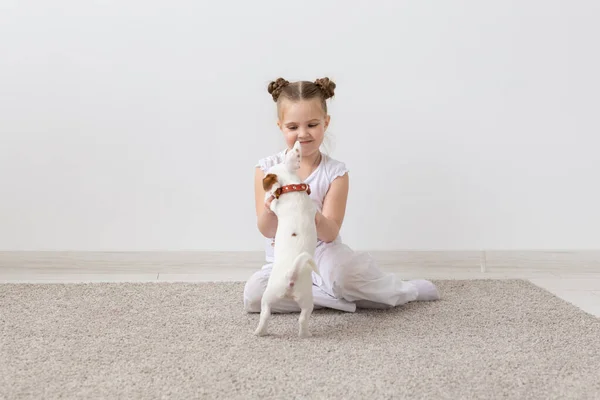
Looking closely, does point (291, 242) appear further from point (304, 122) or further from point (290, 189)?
point (304, 122)

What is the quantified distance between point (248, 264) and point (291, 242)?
0.79m

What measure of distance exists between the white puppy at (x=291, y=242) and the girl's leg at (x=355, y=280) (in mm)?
224

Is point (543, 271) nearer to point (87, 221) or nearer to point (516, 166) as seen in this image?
point (516, 166)

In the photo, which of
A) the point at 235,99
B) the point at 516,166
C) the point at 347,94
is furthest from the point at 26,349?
the point at 516,166

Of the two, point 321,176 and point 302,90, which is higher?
point 302,90

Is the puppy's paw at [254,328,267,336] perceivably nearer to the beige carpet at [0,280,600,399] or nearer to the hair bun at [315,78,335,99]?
the beige carpet at [0,280,600,399]

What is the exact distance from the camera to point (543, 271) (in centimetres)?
204

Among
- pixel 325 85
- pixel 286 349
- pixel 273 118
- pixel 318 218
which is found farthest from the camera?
pixel 273 118

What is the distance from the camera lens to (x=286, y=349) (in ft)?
3.97

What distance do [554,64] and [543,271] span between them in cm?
61

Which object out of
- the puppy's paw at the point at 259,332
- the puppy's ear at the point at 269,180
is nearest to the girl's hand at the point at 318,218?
the puppy's ear at the point at 269,180

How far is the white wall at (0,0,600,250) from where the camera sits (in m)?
1.98

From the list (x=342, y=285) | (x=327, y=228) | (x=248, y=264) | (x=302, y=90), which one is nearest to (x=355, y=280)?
(x=342, y=285)

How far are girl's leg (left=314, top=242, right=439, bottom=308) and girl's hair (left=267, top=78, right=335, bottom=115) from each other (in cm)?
32
